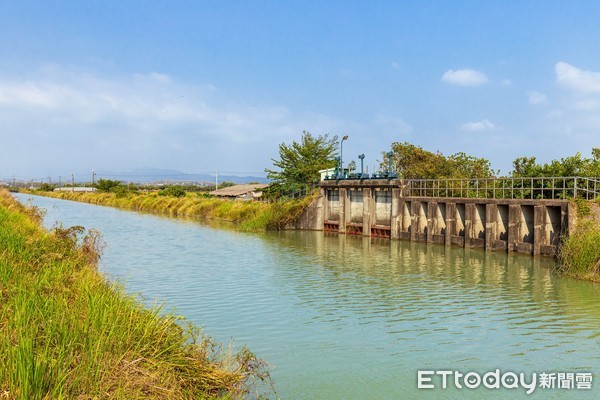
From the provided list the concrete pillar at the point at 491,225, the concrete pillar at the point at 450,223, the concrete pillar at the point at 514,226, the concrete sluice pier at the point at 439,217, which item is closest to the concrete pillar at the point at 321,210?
the concrete sluice pier at the point at 439,217

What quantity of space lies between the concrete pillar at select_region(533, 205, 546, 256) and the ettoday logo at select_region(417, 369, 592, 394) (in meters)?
19.6

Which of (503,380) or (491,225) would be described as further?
(491,225)

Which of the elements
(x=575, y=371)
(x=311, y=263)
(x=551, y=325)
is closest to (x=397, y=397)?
(x=575, y=371)

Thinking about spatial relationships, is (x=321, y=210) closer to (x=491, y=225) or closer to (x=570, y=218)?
(x=491, y=225)

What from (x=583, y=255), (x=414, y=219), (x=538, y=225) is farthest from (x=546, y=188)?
(x=414, y=219)

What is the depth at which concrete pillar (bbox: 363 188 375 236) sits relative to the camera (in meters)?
43.7

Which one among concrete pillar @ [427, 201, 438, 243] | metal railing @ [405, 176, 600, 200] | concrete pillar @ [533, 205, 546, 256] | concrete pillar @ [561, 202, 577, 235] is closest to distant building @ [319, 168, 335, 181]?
metal railing @ [405, 176, 600, 200]

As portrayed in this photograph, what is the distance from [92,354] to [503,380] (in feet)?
27.3

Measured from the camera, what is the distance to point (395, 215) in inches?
1646

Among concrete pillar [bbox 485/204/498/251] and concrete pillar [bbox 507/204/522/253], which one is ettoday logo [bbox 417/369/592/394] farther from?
concrete pillar [bbox 485/204/498/251]

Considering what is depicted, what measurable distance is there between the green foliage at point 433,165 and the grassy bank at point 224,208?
16.5 metres

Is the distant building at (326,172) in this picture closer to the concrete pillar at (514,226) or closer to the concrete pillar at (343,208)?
the concrete pillar at (343,208)

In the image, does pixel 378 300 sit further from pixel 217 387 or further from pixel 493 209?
pixel 493 209

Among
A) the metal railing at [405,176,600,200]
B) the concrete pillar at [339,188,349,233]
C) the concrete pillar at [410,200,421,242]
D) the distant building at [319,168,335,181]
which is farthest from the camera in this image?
the distant building at [319,168,335,181]
